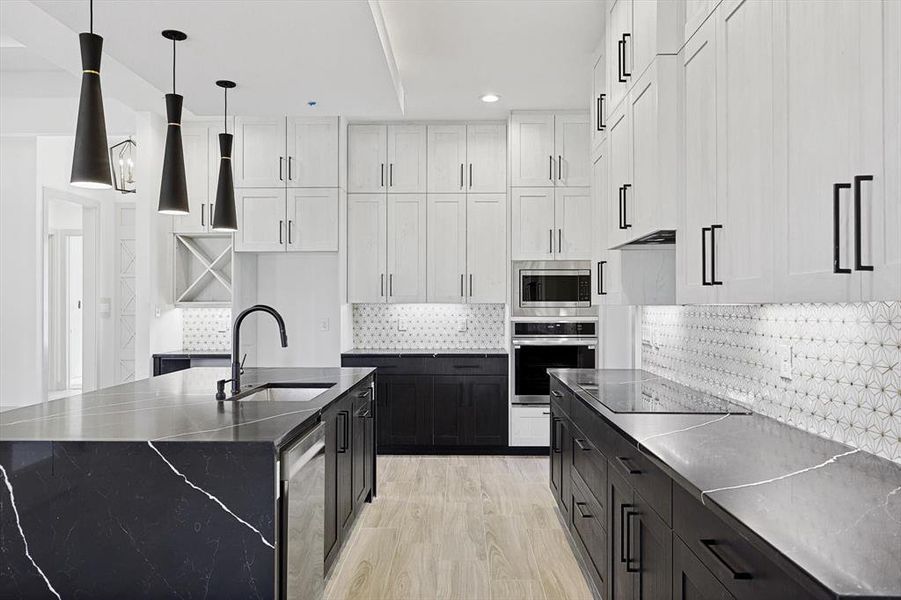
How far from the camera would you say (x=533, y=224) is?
5555 millimetres

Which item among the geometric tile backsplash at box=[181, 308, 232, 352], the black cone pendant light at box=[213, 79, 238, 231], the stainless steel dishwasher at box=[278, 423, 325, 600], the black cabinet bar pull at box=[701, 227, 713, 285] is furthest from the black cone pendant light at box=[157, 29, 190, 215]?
the geometric tile backsplash at box=[181, 308, 232, 352]

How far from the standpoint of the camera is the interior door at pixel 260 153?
18.1 ft

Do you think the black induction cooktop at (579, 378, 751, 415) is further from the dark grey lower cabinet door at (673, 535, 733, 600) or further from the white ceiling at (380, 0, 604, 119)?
the white ceiling at (380, 0, 604, 119)

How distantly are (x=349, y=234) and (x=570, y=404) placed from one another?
3.04 m

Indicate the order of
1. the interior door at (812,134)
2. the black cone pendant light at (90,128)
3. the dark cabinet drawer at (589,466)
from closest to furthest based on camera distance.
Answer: the interior door at (812,134), the black cone pendant light at (90,128), the dark cabinet drawer at (589,466)

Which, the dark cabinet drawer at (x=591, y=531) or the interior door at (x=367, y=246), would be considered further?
the interior door at (x=367, y=246)

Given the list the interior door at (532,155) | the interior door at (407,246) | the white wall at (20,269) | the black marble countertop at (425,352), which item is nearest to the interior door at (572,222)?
the interior door at (532,155)

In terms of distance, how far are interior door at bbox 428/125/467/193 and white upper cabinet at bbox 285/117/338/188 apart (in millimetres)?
851

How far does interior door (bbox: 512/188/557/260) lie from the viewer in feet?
18.2

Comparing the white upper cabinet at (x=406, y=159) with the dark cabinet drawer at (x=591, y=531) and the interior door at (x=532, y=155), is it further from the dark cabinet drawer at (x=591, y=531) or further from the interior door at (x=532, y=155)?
the dark cabinet drawer at (x=591, y=531)

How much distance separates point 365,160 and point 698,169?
12.7 ft

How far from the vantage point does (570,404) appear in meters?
3.34

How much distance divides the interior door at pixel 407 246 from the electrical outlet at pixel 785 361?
12.2 ft

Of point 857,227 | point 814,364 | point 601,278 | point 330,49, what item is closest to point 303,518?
point 814,364
